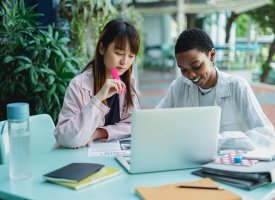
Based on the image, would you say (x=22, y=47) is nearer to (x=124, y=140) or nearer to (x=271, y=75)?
(x=124, y=140)

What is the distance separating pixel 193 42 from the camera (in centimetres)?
178

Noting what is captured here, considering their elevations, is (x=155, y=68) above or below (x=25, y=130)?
below

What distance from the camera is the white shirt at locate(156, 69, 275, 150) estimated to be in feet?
5.35

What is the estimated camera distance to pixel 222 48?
10.6 meters

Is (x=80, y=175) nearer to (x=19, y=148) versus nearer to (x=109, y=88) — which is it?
(x=19, y=148)

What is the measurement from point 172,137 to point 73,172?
1.16 ft

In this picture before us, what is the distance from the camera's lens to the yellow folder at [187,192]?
3.77ft

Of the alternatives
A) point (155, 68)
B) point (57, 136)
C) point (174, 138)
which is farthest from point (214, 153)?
point (155, 68)

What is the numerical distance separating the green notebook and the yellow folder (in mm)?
154

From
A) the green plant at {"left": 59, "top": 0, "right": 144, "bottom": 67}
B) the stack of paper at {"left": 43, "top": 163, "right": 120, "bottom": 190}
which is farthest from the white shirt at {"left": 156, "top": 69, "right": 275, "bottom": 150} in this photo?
the green plant at {"left": 59, "top": 0, "right": 144, "bottom": 67}

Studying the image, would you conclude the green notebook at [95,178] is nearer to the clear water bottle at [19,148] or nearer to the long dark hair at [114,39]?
the clear water bottle at [19,148]

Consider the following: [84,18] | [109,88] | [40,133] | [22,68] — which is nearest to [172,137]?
[109,88]

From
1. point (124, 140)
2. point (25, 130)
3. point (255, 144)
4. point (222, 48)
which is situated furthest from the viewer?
point (222, 48)

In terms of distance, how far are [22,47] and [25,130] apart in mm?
2074
